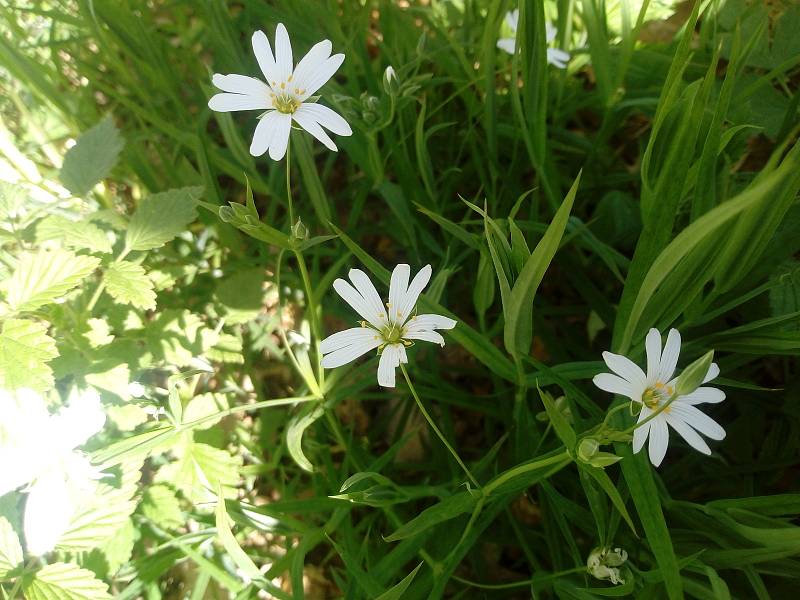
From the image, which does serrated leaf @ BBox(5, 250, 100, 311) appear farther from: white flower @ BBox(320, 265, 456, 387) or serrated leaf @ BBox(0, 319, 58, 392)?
white flower @ BBox(320, 265, 456, 387)

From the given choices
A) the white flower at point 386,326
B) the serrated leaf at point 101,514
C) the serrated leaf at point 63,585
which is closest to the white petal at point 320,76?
the white flower at point 386,326

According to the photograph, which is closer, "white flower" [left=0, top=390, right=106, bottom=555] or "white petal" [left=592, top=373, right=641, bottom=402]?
"white petal" [left=592, top=373, right=641, bottom=402]

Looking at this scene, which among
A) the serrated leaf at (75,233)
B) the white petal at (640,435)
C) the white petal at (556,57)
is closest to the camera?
the white petal at (640,435)

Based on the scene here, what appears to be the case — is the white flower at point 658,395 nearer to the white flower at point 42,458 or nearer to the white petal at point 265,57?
the white petal at point 265,57

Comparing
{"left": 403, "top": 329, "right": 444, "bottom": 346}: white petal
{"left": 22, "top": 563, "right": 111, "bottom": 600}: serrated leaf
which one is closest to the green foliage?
{"left": 22, "top": 563, "right": 111, "bottom": 600}: serrated leaf

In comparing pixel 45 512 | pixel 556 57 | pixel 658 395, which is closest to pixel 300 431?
pixel 45 512

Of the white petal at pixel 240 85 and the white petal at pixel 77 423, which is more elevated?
the white petal at pixel 240 85

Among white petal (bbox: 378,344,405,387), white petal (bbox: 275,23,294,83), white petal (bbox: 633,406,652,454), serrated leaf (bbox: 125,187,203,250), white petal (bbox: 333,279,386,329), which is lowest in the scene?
white petal (bbox: 633,406,652,454)

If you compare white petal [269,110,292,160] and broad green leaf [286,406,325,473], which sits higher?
white petal [269,110,292,160]
